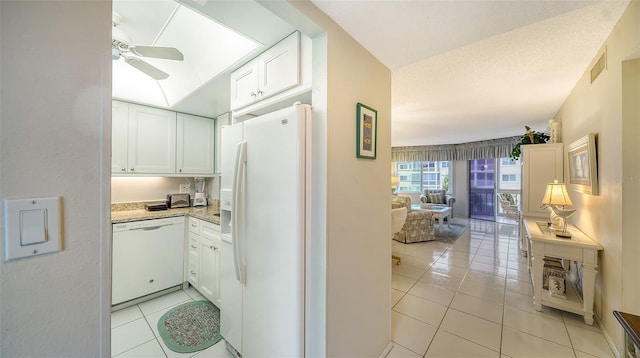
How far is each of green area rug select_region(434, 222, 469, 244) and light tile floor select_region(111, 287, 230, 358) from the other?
4615 mm

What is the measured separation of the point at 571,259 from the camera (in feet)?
6.89

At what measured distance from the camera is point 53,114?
548 millimetres

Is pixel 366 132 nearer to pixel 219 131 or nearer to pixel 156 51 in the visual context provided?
pixel 156 51

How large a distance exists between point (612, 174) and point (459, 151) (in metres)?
5.76

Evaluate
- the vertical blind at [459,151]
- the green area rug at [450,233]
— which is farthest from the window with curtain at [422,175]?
the green area rug at [450,233]

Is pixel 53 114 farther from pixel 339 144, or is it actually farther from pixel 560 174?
pixel 560 174

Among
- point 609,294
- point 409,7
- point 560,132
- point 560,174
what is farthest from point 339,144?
point 560,132

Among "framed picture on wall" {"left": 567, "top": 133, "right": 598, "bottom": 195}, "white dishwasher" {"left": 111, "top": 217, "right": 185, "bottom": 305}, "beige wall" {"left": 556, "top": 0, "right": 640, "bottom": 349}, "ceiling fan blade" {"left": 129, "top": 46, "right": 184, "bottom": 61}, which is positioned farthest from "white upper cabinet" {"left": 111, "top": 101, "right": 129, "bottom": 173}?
"framed picture on wall" {"left": 567, "top": 133, "right": 598, "bottom": 195}

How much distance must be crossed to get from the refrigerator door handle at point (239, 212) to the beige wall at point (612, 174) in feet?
8.37

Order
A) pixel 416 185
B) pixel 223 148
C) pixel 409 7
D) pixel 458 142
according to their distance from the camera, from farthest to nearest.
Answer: pixel 416 185 → pixel 458 142 → pixel 223 148 → pixel 409 7

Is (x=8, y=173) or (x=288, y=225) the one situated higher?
(x=8, y=173)

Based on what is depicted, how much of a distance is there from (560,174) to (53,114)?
15.6ft

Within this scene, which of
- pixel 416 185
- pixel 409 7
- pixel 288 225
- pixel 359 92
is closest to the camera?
pixel 409 7

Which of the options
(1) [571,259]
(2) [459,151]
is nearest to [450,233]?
(2) [459,151]
